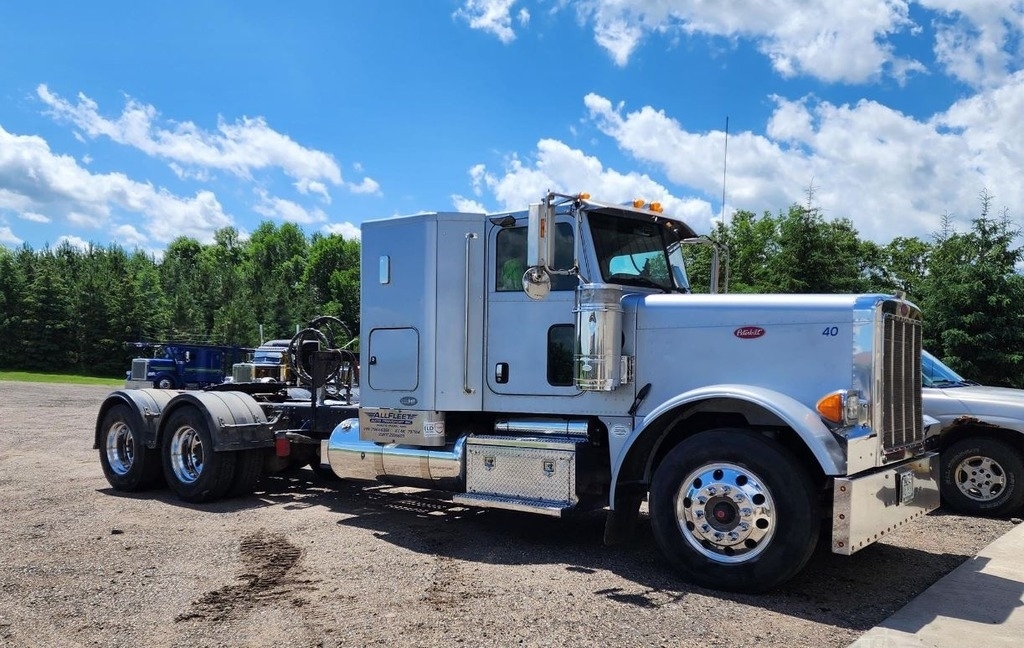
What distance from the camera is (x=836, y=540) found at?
490 centimetres

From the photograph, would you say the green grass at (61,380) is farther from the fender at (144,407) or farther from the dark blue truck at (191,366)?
the fender at (144,407)

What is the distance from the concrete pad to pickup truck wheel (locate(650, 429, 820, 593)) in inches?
27.5

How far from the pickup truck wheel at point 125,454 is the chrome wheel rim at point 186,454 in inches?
14.2

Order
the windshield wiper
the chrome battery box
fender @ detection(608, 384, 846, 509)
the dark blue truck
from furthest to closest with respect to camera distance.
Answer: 1. the dark blue truck
2. the windshield wiper
3. the chrome battery box
4. fender @ detection(608, 384, 846, 509)

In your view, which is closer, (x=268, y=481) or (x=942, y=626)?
(x=942, y=626)

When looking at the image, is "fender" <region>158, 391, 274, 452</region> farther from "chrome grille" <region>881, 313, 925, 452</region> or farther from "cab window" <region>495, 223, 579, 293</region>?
"chrome grille" <region>881, 313, 925, 452</region>

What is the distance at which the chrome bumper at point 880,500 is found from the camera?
491 centimetres

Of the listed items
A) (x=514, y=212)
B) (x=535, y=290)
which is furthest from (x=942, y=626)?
(x=514, y=212)

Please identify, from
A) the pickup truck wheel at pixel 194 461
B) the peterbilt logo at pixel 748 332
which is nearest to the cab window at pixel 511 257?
the peterbilt logo at pixel 748 332

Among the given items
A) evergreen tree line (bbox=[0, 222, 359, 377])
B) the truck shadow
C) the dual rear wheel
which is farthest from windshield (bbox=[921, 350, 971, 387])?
evergreen tree line (bbox=[0, 222, 359, 377])

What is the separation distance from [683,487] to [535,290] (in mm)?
1800

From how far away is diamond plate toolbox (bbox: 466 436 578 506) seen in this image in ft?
20.7

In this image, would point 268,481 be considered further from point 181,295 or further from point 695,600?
point 181,295

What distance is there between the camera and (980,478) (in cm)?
868
